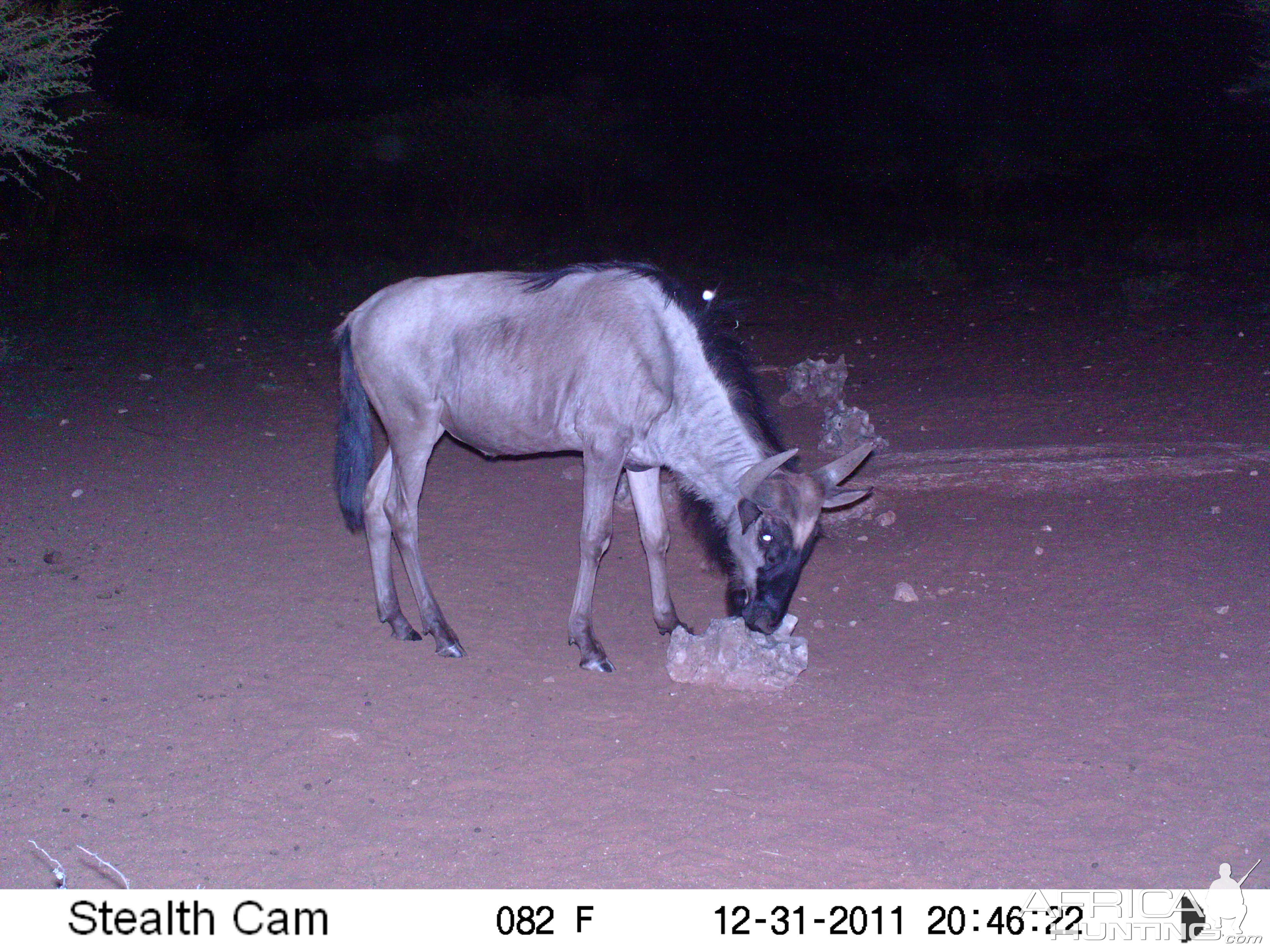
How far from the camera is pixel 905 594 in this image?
5.92 m

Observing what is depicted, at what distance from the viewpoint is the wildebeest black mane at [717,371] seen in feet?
17.4

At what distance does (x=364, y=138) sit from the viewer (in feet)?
86.7

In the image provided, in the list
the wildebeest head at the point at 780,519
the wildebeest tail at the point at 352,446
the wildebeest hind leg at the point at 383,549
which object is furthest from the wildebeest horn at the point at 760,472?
the wildebeest tail at the point at 352,446

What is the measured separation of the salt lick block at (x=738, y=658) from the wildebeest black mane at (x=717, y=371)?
41 centimetres

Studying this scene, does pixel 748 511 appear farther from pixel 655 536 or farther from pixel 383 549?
pixel 383 549

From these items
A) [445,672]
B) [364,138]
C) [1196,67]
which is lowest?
[445,672]

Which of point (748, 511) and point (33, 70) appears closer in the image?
point (748, 511)

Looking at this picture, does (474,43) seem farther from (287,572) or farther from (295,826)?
(295,826)

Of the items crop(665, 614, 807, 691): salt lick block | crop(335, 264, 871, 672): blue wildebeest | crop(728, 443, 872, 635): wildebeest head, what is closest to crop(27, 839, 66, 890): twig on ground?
crop(335, 264, 871, 672): blue wildebeest

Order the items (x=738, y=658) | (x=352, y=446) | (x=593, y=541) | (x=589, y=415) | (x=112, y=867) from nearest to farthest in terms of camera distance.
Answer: (x=112, y=867) → (x=738, y=658) → (x=589, y=415) → (x=593, y=541) → (x=352, y=446)

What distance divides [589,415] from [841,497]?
1.29 meters

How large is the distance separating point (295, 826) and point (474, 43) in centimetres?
2800

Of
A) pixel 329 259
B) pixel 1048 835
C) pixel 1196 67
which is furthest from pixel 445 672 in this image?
pixel 1196 67

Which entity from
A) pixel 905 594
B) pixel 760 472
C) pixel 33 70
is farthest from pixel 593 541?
pixel 33 70
